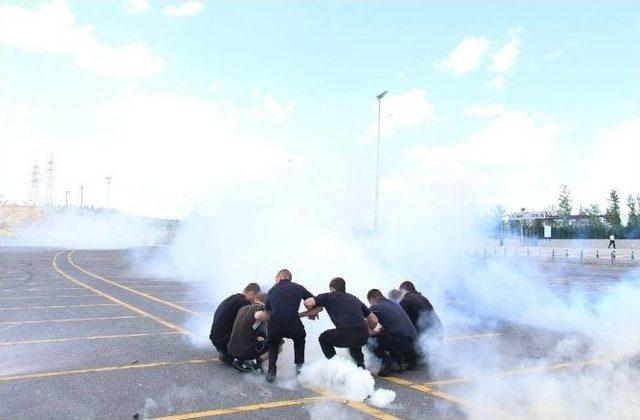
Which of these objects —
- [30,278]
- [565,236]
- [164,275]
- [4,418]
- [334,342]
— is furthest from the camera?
[565,236]

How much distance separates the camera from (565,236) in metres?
39.8

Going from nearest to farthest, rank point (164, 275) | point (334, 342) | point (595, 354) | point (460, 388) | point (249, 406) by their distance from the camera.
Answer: point (249, 406)
point (460, 388)
point (334, 342)
point (595, 354)
point (164, 275)

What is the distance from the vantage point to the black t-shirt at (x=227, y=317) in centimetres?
664

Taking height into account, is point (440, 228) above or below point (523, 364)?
above

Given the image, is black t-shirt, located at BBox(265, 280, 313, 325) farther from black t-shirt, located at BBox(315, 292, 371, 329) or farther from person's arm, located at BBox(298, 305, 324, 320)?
black t-shirt, located at BBox(315, 292, 371, 329)

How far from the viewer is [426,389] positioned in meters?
5.75

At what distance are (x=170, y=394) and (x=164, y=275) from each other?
604 inches

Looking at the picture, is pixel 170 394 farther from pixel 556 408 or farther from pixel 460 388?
pixel 556 408

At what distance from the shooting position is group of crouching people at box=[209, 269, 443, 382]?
6.11 m

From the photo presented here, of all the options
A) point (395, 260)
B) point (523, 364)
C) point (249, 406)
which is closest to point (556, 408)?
point (523, 364)

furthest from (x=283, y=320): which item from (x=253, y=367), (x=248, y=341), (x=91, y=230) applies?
(x=91, y=230)

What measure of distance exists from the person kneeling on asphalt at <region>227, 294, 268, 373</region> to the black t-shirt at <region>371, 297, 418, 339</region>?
1401 millimetres

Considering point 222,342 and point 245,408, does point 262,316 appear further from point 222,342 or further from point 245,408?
point 245,408

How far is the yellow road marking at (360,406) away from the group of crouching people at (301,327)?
24.5 inches
